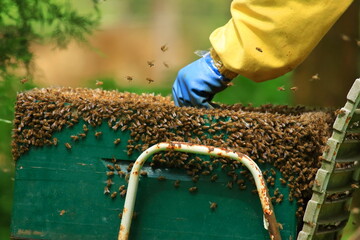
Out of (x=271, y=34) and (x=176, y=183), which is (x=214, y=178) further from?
(x=271, y=34)

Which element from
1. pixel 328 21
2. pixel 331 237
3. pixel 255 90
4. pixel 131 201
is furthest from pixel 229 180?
pixel 255 90

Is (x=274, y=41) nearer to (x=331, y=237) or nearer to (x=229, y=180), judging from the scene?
(x=229, y=180)

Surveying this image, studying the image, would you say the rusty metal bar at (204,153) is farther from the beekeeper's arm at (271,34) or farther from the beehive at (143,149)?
the beekeeper's arm at (271,34)

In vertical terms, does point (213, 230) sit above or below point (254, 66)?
below

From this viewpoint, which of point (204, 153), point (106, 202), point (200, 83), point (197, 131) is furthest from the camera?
point (200, 83)

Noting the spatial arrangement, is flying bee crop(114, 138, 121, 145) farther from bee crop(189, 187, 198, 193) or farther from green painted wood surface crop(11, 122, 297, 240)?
bee crop(189, 187, 198, 193)

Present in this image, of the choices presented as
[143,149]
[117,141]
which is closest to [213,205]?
[143,149]
